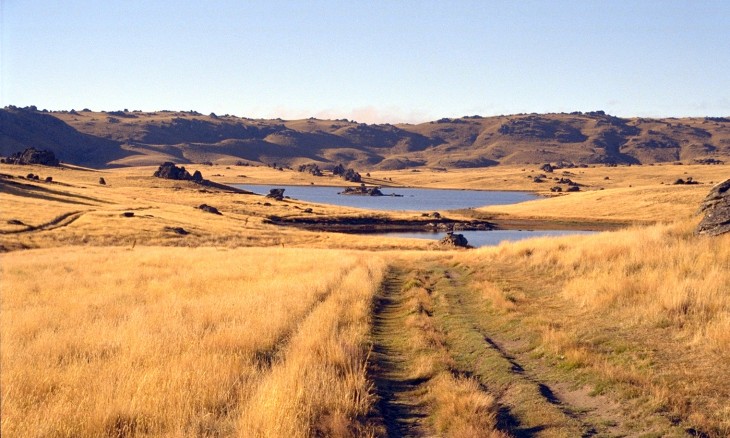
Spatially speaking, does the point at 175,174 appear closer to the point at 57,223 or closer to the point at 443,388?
the point at 57,223

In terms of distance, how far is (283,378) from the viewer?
901 cm

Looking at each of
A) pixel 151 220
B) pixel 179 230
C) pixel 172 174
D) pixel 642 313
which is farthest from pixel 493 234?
pixel 172 174

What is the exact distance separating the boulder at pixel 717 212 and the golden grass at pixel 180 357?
10475 mm

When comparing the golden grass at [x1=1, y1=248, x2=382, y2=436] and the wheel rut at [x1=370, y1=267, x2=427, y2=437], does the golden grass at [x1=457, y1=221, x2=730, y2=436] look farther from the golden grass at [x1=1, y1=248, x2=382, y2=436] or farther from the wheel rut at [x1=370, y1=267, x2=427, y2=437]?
the golden grass at [x1=1, y1=248, x2=382, y2=436]

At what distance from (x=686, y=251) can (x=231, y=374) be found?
43.7ft

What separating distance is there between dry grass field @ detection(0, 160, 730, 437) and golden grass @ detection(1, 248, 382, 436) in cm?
4

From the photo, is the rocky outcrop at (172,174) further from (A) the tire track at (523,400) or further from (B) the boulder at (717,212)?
(A) the tire track at (523,400)

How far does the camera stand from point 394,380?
10477 mm

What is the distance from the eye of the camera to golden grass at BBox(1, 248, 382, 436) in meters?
7.63

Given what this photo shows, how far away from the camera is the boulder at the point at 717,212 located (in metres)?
20.1

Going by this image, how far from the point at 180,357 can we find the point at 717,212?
1756cm

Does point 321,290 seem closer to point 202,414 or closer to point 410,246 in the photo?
point 202,414

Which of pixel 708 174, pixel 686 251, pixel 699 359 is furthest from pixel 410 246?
pixel 708 174

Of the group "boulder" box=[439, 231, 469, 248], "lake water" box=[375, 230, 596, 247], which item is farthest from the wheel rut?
"lake water" box=[375, 230, 596, 247]
